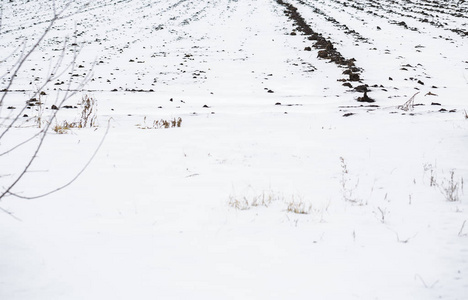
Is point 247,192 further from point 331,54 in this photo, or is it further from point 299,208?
point 331,54

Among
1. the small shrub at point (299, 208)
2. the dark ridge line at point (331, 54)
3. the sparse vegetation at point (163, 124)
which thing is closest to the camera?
the small shrub at point (299, 208)

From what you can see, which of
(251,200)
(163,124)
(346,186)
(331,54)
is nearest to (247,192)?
(251,200)

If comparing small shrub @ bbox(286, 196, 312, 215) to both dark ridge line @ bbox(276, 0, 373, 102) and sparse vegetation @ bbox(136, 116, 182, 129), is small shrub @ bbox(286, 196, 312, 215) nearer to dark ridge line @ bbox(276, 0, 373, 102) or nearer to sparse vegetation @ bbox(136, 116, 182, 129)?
sparse vegetation @ bbox(136, 116, 182, 129)

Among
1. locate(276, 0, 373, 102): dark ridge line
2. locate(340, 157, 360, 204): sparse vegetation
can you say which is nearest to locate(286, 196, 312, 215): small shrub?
locate(340, 157, 360, 204): sparse vegetation

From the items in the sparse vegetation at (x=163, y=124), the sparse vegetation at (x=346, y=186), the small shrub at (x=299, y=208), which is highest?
the small shrub at (x=299, y=208)

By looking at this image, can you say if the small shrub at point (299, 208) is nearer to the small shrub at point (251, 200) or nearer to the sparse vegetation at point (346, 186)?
the small shrub at point (251, 200)

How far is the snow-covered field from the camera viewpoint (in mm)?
1597

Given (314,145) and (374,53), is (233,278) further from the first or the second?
(374,53)

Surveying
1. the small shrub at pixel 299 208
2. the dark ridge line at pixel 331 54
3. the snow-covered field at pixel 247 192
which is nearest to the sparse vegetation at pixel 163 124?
the snow-covered field at pixel 247 192

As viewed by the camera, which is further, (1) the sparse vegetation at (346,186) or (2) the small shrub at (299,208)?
(1) the sparse vegetation at (346,186)

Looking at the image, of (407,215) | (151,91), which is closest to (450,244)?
(407,215)

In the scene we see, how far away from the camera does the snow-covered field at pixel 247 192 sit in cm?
160

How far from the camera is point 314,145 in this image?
379 centimetres

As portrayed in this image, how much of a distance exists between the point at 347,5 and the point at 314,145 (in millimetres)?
20882
